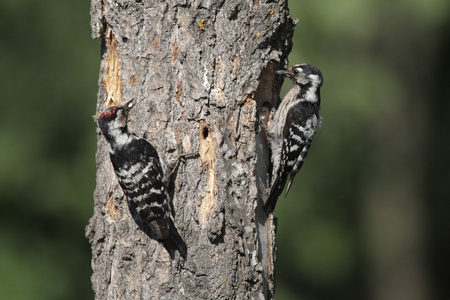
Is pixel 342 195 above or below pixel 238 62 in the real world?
below

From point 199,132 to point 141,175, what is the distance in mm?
505

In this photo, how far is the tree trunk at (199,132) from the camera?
3.57 m

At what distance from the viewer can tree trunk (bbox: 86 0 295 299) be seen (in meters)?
3.57

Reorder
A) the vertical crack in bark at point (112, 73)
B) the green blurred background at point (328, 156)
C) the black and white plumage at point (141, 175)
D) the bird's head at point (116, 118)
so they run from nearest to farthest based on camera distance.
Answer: the black and white plumage at point (141, 175) → the bird's head at point (116, 118) → the vertical crack in bark at point (112, 73) → the green blurred background at point (328, 156)

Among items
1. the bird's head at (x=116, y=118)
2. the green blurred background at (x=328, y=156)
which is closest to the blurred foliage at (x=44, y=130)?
the green blurred background at (x=328, y=156)

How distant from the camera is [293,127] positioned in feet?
15.0

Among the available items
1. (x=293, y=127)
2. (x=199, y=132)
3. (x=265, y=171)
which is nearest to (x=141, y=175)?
(x=199, y=132)

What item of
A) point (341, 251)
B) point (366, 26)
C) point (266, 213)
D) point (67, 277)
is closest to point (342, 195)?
point (341, 251)

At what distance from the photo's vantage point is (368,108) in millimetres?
7992

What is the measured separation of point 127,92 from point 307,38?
168 inches

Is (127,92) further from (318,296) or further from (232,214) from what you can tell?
(318,296)

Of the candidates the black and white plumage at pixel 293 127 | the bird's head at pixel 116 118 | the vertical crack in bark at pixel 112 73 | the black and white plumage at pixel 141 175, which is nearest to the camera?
the black and white plumage at pixel 141 175

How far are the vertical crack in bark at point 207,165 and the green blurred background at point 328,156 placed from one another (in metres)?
3.39

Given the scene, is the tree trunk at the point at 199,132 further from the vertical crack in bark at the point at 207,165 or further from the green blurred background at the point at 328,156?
the green blurred background at the point at 328,156
